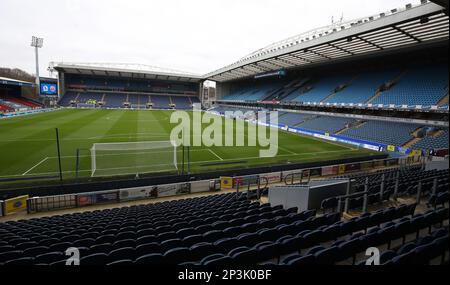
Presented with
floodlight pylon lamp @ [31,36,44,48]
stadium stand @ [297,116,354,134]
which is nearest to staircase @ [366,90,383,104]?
stadium stand @ [297,116,354,134]

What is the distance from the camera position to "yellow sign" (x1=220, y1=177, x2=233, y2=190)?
16.3 metres

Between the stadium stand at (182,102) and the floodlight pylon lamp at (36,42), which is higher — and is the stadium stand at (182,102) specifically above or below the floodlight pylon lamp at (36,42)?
below

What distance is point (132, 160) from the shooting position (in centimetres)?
2175

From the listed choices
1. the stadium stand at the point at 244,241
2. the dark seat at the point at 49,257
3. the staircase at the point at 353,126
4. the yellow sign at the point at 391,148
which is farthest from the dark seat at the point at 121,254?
the staircase at the point at 353,126

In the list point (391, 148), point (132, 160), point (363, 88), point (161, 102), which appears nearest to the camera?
point (132, 160)

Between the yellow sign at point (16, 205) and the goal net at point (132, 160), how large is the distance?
4968 millimetres

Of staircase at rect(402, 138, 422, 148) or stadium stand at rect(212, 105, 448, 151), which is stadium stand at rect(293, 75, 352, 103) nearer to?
stadium stand at rect(212, 105, 448, 151)

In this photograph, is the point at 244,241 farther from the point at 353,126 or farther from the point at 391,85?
the point at 391,85

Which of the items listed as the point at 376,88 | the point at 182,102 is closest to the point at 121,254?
the point at 376,88

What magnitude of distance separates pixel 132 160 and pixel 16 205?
9.66m

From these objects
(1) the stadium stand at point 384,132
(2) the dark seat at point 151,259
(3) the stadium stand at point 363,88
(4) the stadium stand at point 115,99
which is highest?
(4) the stadium stand at point 115,99

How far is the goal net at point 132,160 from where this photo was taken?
18828 mm

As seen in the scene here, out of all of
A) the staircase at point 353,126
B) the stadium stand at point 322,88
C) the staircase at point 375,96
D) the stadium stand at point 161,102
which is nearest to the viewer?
the staircase at point 375,96

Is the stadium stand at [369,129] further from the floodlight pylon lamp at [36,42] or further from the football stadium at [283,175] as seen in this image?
the floodlight pylon lamp at [36,42]
